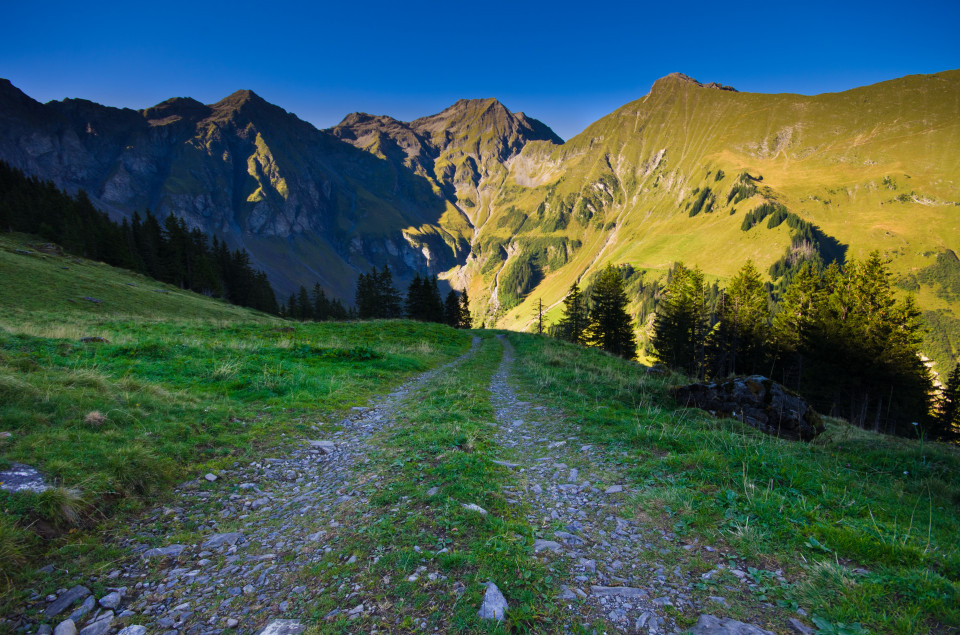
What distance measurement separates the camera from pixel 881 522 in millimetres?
4289

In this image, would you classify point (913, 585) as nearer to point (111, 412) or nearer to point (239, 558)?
point (239, 558)

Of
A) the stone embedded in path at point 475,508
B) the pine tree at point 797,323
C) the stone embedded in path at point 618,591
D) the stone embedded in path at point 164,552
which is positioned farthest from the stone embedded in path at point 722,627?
the pine tree at point 797,323

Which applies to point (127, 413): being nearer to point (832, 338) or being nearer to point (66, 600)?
point (66, 600)

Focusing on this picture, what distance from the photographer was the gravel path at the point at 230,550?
3176 millimetres

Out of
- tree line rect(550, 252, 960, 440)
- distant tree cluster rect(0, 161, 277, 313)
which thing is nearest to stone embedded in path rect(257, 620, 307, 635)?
tree line rect(550, 252, 960, 440)

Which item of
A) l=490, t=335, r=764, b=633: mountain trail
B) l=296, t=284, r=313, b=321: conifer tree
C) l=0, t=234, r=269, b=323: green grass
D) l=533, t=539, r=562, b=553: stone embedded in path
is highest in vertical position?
l=490, t=335, r=764, b=633: mountain trail

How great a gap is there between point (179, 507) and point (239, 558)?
71.1 inches

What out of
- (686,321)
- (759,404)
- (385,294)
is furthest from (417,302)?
(759,404)

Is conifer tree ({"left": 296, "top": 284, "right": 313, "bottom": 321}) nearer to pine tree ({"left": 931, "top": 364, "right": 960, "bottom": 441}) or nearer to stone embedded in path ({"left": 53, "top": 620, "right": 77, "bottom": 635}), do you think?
stone embedded in path ({"left": 53, "top": 620, "right": 77, "bottom": 635})

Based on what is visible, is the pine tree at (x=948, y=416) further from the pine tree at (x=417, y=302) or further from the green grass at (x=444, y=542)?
the pine tree at (x=417, y=302)

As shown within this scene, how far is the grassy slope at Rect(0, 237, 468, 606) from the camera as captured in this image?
13.1 feet

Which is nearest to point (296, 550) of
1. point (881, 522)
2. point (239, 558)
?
point (239, 558)

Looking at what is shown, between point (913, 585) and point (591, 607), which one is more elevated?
point (913, 585)

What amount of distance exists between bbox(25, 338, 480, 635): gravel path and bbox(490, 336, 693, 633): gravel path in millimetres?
2548
